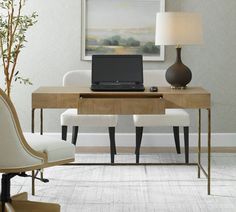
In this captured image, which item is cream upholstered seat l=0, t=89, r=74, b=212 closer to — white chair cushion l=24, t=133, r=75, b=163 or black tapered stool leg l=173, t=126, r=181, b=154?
white chair cushion l=24, t=133, r=75, b=163

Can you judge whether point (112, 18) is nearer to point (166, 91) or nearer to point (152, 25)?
point (152, 25)

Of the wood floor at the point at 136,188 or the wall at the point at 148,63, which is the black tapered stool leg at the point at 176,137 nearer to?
the wood floor at the point at 136,188

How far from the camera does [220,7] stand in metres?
6.42

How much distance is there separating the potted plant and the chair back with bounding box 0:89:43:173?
2.41m

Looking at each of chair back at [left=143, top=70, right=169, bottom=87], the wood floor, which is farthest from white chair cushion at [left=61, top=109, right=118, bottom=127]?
chair back at [left=143, top=70, right=169, bottom=87]

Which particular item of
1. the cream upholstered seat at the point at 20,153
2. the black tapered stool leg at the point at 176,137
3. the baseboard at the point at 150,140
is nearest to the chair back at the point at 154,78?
the black tapered stool leg at the point at 176,137

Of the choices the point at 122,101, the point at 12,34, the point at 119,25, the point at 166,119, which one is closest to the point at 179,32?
the point at 122,101

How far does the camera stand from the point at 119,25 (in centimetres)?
642

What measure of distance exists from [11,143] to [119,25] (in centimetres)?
316

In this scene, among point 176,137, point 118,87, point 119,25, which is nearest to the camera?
point 118,87

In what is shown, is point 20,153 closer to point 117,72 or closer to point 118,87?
point 118,87

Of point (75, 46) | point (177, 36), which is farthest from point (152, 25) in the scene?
point (177, 36)

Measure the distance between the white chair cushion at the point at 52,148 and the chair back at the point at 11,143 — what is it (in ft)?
0.38

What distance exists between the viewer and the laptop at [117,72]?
4.75 m
